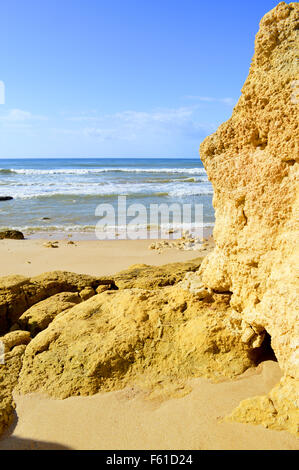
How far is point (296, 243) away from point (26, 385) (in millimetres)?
2087

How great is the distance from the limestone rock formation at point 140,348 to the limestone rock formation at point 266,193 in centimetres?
23

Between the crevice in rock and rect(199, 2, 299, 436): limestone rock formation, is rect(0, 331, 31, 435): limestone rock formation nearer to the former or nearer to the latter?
rect(199, 2, 299, 436): limestone rock formation

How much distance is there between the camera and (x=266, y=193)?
2619 mm

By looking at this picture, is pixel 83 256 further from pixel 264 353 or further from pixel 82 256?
pixel 264 353

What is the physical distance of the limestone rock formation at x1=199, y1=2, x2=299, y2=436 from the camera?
236 centimetres

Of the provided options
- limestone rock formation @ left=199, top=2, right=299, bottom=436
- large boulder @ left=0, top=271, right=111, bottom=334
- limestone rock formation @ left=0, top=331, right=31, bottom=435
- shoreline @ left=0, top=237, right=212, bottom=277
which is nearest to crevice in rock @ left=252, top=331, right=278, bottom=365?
limestone rock formation @ left=199, top=2, right=299, bottom=436

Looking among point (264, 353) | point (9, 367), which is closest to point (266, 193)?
point (264, 353)

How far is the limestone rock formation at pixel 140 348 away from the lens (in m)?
2.68

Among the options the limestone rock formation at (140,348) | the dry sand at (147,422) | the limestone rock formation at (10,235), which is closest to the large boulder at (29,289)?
the limestone rock formation at (140,348)

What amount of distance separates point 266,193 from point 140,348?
56.5 inches

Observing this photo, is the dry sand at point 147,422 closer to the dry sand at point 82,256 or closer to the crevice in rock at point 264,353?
the crevice in rock at point 264,353

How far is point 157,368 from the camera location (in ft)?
8.92

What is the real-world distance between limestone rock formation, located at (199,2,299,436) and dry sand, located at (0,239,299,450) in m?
0.20
